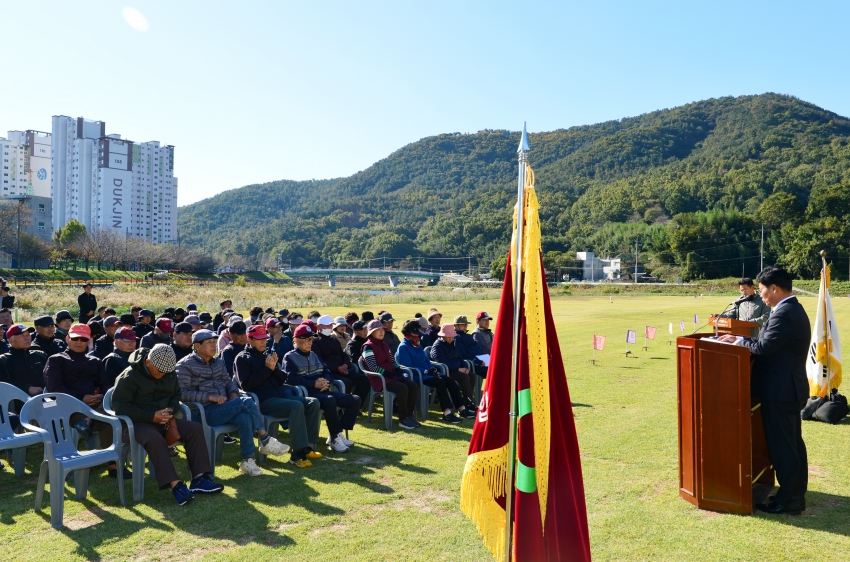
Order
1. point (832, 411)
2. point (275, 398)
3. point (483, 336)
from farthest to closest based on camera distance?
point (483, 336), point (832, 411), point (275, 398)

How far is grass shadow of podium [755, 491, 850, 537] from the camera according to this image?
4914 mm

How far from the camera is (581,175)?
599 ft

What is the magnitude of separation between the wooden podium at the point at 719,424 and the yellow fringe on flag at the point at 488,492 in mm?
2323

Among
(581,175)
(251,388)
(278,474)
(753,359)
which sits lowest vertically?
(278,474)

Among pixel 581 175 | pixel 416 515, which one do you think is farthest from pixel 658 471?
pixel 581 175

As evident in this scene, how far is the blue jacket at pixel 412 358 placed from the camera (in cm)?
918

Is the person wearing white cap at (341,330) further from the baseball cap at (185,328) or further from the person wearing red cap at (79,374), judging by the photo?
the person wearing red cap at (79,374)

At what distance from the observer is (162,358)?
5719 millimetres

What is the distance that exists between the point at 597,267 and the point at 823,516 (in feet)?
394

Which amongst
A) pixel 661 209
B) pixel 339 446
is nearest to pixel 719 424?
pixel 339 446

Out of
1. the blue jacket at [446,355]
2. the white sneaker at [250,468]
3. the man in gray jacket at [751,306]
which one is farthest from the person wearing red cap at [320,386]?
the man in gray jacket at [751,306]

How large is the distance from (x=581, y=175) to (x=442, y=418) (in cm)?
18222

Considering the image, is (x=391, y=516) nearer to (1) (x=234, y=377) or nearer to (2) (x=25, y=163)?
(1) (x=234, y=377)

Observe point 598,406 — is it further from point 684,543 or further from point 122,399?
point 122,399
